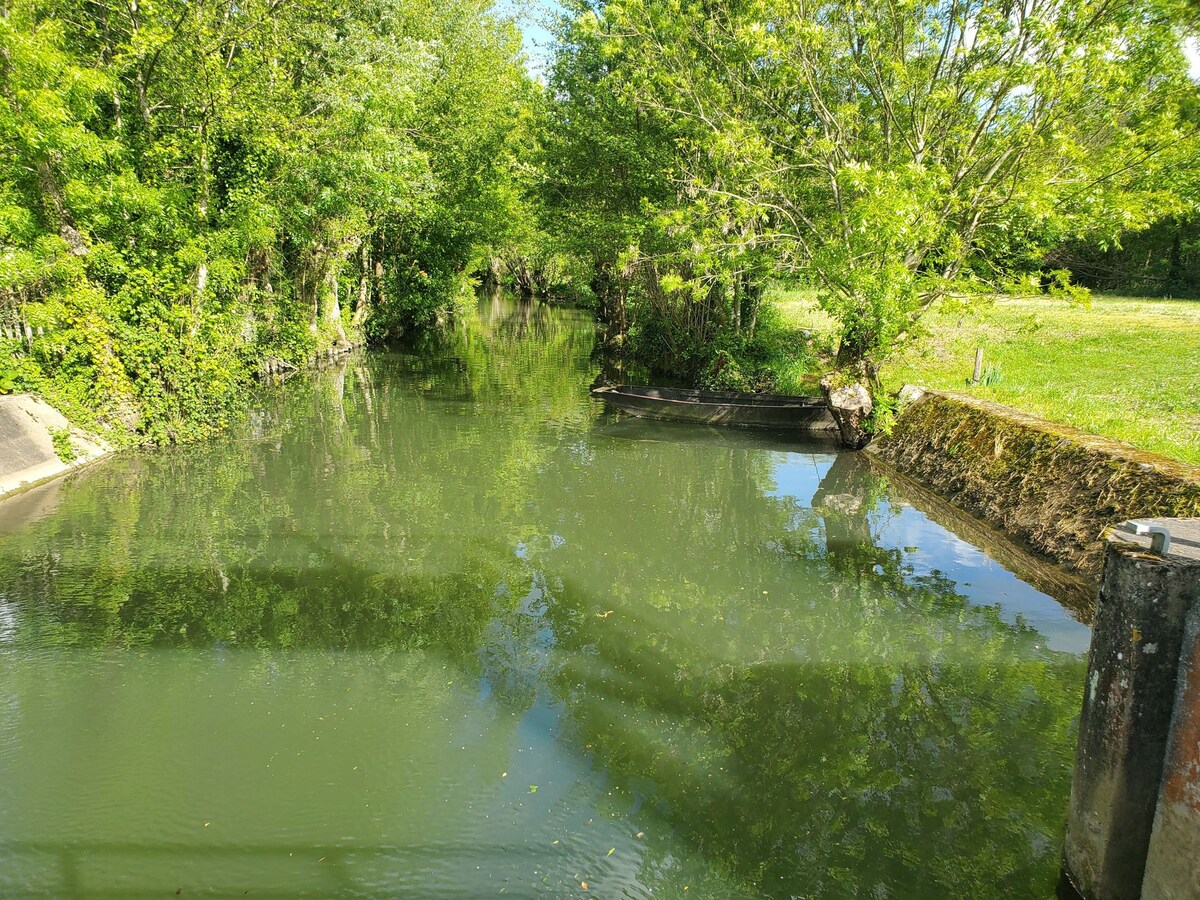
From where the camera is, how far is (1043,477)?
30.0ft

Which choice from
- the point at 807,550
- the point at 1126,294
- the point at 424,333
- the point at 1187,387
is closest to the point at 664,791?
the point at 807,550

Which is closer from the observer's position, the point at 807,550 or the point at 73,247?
the point at 807,550

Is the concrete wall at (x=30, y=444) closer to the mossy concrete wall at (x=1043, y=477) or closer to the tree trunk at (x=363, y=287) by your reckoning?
the mossy concrete wall at (x=1043, y=477)

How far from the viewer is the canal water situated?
4250 millimetres

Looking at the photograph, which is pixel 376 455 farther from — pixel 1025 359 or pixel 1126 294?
pixel 1126 294

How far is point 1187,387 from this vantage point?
12.1 metres

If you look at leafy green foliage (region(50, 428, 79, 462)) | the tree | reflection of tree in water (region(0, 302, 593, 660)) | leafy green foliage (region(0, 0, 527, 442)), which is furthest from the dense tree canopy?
leafy green foliage (region(50, 428, 79, 462))

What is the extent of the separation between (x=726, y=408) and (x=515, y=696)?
1144 cm

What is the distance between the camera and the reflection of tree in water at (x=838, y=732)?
430cm

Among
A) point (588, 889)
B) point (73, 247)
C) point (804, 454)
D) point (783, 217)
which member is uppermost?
point (783, 217)

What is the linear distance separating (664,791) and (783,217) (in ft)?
49.7

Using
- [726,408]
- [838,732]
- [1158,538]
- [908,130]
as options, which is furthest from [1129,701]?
[908,130]

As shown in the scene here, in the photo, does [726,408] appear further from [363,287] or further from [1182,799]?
[363,287]

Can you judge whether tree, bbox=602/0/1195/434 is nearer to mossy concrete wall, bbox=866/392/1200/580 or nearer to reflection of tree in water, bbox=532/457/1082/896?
mossy concrete wall, bbox=866/392/1200/580
